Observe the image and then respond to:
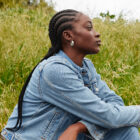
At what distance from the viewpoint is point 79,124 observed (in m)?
1.77

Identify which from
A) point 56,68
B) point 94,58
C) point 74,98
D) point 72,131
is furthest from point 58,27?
point 94,58

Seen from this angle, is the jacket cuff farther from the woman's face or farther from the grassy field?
the grassy field

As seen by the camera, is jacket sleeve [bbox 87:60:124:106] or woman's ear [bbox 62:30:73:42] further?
jacket sleeve [bbox 87:60:124:106]

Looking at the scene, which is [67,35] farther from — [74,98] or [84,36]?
[74,98]

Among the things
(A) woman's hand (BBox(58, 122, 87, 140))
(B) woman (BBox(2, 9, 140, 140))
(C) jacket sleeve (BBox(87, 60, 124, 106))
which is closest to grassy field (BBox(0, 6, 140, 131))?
(C) jacket sleeve (BBox(87, 60, 124, 106))

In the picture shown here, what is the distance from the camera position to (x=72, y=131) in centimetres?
173

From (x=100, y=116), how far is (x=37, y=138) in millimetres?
423

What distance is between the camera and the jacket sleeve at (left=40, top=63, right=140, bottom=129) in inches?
67.3

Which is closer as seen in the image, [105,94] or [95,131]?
[95,131]

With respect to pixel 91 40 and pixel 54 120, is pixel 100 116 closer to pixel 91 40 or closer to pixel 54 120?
pixel 54 120

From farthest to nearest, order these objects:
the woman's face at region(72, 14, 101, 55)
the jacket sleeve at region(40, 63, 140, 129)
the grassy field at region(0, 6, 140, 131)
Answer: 1. the grassy field at region(0, 6, 140, 131)
2. the woman's face at region(72, 14, 101, 55)
3. the jacket sleeve at region(40, 63, 140, 129)

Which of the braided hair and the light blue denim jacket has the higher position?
the braided hair

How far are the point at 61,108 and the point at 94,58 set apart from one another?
229cm

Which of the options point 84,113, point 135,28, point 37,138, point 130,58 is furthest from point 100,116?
point 135,28
